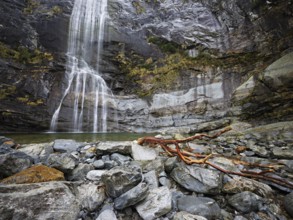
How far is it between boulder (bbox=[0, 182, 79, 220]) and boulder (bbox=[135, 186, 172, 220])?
2.42 ft

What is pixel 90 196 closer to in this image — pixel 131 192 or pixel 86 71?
pixel 131 192

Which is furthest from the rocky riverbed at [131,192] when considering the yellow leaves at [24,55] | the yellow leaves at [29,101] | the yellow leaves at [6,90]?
the yellow leaves at [24,55]

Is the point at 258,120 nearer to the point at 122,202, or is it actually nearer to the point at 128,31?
the point at 122,202

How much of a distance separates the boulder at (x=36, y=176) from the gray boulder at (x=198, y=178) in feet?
5.56

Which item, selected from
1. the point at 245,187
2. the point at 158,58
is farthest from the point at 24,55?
the point at 245,187

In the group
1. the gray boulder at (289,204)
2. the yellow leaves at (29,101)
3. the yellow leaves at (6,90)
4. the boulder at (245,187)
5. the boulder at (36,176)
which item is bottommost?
the gray boulder at (289,204)

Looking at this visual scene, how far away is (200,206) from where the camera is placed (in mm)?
2037

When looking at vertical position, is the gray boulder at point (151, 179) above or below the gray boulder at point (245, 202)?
above

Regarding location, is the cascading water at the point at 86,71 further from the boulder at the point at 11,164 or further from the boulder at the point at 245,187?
the boulder at the point at 245,187

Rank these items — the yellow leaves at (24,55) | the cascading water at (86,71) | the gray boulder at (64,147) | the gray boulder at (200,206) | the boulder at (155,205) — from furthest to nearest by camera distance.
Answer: the cascading water at (86,71)
the yellow leaves at (24,55)
the gray boulder at (64,147)
the gray boulder at (200,206)
the boulder at (155,205)

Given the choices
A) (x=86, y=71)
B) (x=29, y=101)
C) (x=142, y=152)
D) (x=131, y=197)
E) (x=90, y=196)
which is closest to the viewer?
(x=131, y=197)

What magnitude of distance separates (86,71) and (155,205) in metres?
13.1

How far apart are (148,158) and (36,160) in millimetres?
2021

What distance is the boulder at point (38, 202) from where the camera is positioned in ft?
5.08
